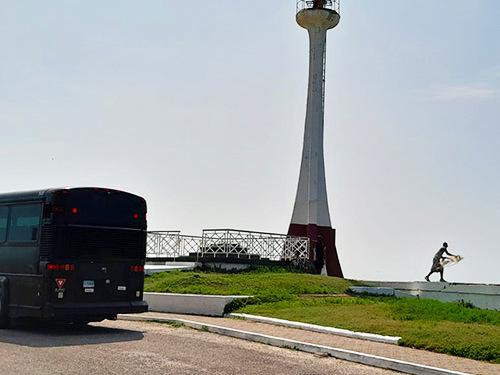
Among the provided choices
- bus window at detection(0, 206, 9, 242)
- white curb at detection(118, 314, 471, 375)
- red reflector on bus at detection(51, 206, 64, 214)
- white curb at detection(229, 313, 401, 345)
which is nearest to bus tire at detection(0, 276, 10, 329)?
bus window at detection(0, 206, 9, 242)

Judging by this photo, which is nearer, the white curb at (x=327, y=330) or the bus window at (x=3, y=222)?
the white curb at (x=327, y=330)

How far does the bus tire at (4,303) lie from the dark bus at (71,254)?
0.02 metres

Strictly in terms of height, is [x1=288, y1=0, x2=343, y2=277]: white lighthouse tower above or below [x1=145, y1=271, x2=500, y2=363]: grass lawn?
above

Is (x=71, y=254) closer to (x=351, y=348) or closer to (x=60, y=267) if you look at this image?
(x=60, y=267)

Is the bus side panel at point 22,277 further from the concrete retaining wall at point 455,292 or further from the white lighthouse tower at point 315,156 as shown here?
the white lighthouse tower at point 315,156

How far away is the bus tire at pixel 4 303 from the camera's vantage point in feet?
51.3

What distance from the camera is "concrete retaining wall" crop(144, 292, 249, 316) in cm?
1933

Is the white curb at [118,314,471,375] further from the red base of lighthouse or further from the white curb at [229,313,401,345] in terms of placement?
the red base of lighthouse

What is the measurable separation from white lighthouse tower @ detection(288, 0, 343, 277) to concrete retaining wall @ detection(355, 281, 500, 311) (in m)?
4.81

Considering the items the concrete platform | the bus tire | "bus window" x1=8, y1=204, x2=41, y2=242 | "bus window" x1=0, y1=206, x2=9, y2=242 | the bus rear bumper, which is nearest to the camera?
the bus rear bumper

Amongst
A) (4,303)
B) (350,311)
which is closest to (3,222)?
(4,303)

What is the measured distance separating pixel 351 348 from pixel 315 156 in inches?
977

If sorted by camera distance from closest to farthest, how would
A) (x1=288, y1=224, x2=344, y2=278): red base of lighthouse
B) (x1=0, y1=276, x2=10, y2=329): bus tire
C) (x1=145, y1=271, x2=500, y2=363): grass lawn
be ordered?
1. (x1=145, y1=271, x2=500, y2=363): grass lawn
2. (x1=0, y1=276, x2=10, y2=329): bus tire
3. (x1=288, y1=224, x2=344, y2=278): red base of lighthouse

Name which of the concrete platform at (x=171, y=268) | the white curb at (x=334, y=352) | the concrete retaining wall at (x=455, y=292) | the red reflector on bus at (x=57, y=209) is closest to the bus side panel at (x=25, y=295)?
the red reflector on bus at (x=57, y=209)
